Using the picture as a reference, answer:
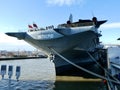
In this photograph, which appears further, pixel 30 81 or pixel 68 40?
pixel 30 81

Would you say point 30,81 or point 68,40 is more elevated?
point 68,40

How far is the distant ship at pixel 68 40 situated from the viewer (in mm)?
26594

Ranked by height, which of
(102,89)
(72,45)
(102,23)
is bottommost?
(102,89)

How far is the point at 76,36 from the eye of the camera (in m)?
27.1

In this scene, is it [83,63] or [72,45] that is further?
[83,63]

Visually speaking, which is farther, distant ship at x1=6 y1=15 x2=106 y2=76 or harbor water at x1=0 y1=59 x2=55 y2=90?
distant ship at x1=6 y1=15 x2=106 y2=76

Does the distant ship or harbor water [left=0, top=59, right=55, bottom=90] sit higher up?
the distant ship

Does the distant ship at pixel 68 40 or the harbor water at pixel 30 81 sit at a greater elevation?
the distant ship at pixel 68 40

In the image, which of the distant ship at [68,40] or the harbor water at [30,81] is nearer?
the harbor water at [30,81]

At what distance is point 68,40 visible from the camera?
27625mm

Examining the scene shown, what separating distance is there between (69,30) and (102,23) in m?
6.05

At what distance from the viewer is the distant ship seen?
26.6 m

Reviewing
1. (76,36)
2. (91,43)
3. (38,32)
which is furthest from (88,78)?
(38,32)

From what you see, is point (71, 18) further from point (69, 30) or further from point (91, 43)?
point (69, 30)
